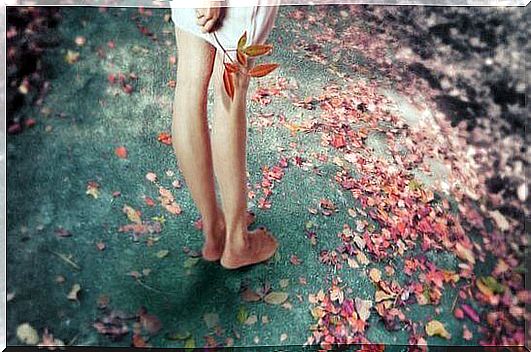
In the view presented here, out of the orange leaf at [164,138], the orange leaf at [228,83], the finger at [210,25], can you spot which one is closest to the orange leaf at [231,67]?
the orange leaf at [228,83]

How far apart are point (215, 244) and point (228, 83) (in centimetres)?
51

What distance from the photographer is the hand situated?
6.85 feet

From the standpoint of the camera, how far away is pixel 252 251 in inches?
87.0

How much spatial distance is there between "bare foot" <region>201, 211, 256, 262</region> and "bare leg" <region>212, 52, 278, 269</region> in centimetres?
2

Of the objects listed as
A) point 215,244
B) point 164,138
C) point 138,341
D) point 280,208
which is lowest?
point 138,341

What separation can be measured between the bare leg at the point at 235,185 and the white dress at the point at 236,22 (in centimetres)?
14

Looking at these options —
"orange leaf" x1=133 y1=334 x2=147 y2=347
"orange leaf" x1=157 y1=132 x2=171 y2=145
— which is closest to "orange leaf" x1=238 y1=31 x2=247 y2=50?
"orange leaf" x1=157 y1=132 x2=171 y2=145

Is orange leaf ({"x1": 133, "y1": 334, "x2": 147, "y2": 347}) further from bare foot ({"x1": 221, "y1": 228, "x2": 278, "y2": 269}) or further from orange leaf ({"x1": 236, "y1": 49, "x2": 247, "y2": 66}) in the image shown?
orange leaf ({"x1": 236, "y1": 49, "x2": 247, "y2": 66})

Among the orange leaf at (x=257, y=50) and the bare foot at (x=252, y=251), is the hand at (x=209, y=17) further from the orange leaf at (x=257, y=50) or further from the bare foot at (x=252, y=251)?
the bare foot at (x=252, y=251)

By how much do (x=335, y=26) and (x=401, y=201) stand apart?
0.61 metres

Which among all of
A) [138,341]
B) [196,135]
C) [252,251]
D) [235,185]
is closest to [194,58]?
[196,135]

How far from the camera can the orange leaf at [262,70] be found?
218cm

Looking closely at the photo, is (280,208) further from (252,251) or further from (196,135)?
(196,135)

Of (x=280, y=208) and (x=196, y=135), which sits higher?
(x=196, y=135)
